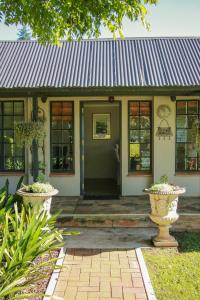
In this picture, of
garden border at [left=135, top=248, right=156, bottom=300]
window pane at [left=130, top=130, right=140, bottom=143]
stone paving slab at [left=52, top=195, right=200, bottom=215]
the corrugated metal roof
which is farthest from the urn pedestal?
window pane at [left=130, top=130, right=140, bottom=143]

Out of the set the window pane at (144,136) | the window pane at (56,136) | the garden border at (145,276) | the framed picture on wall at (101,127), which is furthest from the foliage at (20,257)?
the framed picture on wall at (101,127)

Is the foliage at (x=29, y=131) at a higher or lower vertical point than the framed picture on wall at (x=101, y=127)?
lower

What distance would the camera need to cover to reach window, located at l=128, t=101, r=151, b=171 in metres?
9.18

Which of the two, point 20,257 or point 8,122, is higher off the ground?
point 8,122

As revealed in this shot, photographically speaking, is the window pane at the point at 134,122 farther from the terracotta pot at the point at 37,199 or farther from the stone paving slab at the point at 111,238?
the terracotta pot at the point at 37,199

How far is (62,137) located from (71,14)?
4478 mm

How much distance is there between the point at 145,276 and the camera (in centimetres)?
486

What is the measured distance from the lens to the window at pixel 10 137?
30.3ft

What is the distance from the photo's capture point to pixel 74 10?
5.07m

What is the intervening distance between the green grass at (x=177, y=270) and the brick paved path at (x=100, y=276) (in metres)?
0.23

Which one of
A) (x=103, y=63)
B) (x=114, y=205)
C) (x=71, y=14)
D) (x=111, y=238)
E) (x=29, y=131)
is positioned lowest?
(x=111, y=238)

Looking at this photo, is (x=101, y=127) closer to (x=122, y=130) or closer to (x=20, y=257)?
(x=122, y=130)

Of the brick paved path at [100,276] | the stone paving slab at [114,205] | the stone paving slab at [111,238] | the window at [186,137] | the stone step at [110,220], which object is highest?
the window at [186,137]

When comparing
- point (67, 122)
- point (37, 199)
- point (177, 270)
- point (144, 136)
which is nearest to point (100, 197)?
point (144, 136)
